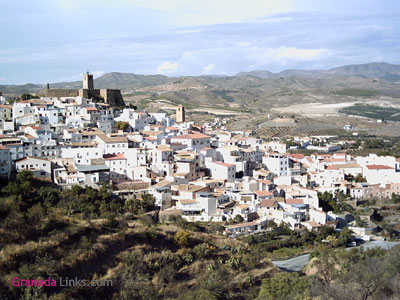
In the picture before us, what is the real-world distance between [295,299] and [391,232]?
1308cm

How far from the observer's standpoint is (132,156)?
26.8 metres

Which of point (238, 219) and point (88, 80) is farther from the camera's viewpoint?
point (88, 80)

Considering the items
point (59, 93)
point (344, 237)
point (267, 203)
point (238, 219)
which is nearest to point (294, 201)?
point (267, 203)

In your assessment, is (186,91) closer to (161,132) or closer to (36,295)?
(161,132)

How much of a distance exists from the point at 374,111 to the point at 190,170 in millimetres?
75397

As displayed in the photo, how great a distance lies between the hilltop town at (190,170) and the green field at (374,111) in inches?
2226

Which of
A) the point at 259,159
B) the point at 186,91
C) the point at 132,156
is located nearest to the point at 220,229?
the point at 132,156

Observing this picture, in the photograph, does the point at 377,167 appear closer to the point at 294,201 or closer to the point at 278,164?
the point at 278,164

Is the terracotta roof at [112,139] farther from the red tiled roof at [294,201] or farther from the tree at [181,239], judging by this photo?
the red tiled roof at [294,201]

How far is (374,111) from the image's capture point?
94.2 m

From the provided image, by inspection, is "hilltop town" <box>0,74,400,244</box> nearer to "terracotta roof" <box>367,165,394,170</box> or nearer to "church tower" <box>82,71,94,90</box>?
"terracotta roof" <box>367,165,394,170</box>

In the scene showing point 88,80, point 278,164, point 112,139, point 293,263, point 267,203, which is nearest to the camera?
point 293,263

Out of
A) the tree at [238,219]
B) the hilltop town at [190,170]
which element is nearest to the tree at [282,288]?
the hilltop town at [190,170]

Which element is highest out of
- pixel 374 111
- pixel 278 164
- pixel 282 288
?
pixel 278 164
